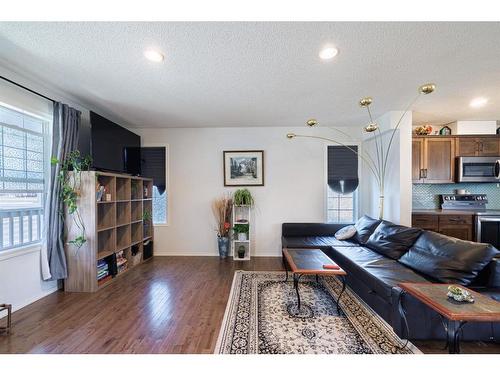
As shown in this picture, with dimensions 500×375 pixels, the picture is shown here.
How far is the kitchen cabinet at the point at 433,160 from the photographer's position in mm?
3699

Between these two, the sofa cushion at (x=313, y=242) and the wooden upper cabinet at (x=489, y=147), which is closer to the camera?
the sofa cushion at (x=313, y=242)

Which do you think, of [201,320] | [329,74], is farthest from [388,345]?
[329,74]

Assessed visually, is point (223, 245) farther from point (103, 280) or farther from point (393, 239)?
point (393, 239)

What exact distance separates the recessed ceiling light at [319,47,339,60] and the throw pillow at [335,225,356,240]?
274 cm

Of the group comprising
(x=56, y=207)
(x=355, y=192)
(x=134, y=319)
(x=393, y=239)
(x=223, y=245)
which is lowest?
(x=134, y=319)

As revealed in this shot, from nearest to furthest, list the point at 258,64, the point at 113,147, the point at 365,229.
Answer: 1. the point at 258,64
2. the point at 113,147
3. the point at 365,229

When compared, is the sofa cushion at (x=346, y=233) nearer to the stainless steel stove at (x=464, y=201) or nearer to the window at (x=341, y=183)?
the window at (x=341, y=183)

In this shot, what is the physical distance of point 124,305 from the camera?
240 centimetres

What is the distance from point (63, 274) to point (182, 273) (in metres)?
1.46

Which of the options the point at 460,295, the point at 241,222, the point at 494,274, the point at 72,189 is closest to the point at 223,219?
the point at 241,222

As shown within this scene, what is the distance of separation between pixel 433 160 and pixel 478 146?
78cm

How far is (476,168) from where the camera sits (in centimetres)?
365

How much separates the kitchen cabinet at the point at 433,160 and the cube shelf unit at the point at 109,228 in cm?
489

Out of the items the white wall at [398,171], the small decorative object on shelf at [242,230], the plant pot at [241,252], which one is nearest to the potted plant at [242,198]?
the small decorative object on shelf at [242,230]
